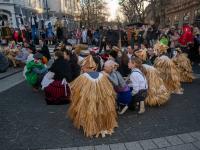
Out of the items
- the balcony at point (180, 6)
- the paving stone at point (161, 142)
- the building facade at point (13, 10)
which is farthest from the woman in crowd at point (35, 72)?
the balcony at point (180, 6)

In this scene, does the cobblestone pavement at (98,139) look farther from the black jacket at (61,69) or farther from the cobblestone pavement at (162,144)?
the black jacket at (61,69)

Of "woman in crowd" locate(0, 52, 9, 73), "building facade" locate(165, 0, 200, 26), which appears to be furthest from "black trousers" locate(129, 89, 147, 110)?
"building facade" locate(165, 0, 200, 26)

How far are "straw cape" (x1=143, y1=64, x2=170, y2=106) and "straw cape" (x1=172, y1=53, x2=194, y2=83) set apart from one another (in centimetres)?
275

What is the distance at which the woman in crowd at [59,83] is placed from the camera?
7.94 meters

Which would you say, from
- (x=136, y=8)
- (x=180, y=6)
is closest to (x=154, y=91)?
(x=136, y=8)

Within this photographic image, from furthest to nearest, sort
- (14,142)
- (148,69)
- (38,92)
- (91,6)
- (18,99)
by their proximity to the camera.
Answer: (91,6)
(38,92)
(18,99)
(148,69)
(14,142)

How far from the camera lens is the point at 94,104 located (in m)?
5.50

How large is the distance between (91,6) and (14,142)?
175ft

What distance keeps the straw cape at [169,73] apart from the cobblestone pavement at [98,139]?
2.02 feet

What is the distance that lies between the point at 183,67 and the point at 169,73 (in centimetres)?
164

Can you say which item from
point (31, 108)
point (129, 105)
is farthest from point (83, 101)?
point (31, 108)

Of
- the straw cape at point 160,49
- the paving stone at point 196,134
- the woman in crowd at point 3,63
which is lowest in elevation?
the paving stone at point 196,134

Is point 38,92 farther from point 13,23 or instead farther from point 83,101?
point 13,23

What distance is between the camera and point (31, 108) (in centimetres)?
756
